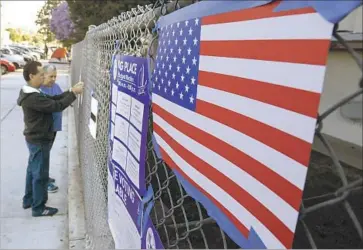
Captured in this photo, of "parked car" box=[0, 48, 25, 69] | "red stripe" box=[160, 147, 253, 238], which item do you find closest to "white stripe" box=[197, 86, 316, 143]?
"red stripe" box=[160, 147, 253, 238]

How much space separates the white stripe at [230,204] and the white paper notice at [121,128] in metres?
0.47

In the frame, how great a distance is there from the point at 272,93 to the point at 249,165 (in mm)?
165

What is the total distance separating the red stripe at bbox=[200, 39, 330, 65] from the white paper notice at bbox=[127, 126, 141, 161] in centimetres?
60

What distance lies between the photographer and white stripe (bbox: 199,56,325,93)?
0.62 m

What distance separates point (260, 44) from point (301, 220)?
330mm

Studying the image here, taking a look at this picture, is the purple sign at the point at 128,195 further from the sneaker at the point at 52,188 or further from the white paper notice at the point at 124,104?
the sneaker at the point at 52,188

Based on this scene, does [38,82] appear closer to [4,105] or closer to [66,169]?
[66,169]

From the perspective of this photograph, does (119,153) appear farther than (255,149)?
Yes

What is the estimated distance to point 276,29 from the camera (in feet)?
2.33

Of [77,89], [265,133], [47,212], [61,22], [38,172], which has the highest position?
[61,22]

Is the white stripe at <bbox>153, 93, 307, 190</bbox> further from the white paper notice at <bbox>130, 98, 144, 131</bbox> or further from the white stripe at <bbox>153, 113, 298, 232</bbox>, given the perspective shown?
the white paper notice at <bbox>130, 98, 144, 131</bbox>

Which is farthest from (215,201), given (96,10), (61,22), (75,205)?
(61,22)

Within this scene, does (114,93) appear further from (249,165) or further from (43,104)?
(43,104)

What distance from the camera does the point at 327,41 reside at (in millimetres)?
594
